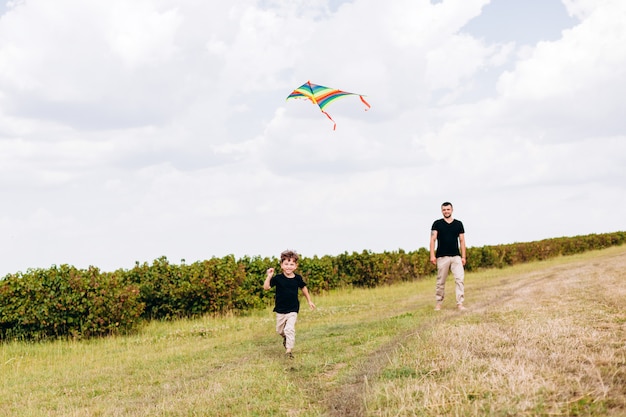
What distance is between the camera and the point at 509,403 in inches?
233

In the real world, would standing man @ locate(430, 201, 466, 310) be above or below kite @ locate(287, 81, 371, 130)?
below

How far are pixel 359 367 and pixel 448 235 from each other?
7.05 meters

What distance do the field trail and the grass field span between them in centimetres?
4

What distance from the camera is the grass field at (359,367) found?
6344 millimetres

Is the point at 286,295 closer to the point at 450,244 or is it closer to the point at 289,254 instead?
the point at 289,254

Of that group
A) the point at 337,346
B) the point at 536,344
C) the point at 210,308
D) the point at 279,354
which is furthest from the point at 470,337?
the point at 210,308

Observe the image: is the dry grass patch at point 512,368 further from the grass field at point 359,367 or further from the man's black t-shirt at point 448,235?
the man's black t-shirt at point 448,235

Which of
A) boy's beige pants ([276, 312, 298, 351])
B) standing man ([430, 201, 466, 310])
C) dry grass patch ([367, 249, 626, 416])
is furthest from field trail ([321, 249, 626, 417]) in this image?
boy's beige pants ([276, 312, 298, 351])

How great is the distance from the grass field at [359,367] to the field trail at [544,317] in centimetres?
4

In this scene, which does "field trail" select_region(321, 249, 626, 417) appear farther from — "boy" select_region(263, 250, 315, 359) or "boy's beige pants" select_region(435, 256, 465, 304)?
"boy" select_region(263, 250, 315, 359)

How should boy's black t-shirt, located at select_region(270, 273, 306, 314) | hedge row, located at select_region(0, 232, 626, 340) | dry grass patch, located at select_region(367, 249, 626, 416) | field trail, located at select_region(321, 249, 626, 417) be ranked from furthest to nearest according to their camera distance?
hedge row, located at select_region(0, 232, 626, 340) → boy's black t-shirt, located at select_region(270, 273, 306, 314) → field trail, located at select_region(321, 249, 626, 417) → dry grass patch, located at select_region(367, 249, 626, 416)

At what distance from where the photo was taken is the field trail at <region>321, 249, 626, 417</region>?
6.91 meters

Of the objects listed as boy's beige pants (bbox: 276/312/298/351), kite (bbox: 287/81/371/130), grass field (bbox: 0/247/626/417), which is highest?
kite (bbox: 287/81/371/130)

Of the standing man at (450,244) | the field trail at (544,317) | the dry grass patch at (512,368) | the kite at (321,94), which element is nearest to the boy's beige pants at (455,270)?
the standing man at (450,244)
